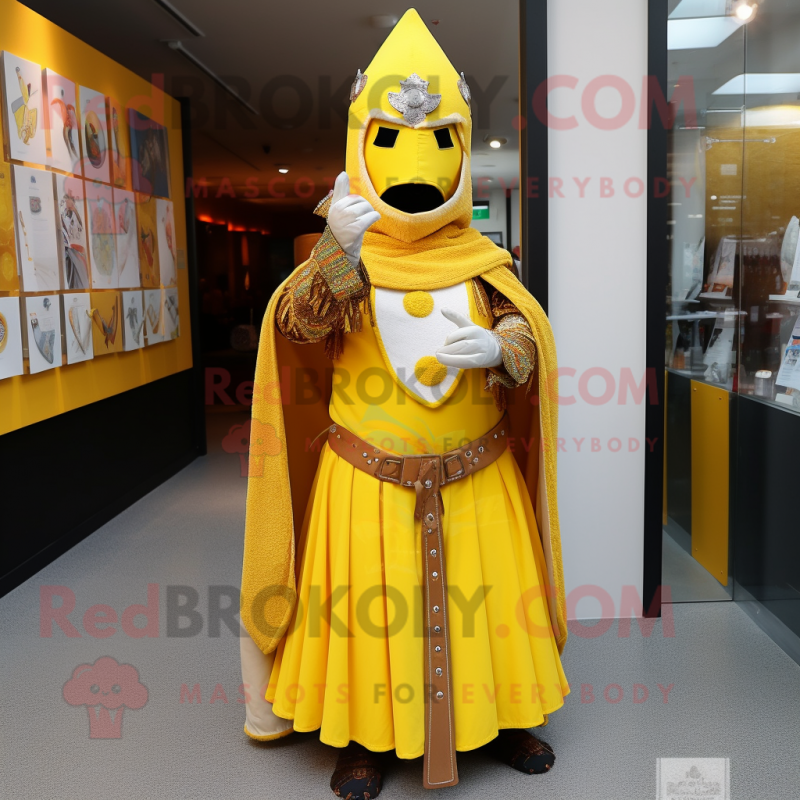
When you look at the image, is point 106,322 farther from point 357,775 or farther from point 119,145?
point 357,775

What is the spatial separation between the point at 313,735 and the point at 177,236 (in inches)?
158

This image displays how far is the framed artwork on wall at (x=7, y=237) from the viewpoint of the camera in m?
2.96

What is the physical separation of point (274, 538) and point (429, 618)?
402 mm

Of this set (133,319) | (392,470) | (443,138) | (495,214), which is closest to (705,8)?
(443,138)

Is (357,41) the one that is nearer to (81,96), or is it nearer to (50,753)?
(81,96)

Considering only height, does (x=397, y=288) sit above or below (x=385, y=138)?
below

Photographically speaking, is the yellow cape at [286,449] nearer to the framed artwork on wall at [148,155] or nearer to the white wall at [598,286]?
the white wall at [598,286]

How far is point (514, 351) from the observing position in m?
1.67

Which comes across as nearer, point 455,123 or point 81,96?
point 455,123

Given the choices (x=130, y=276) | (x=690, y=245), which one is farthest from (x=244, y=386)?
(x=690, y=245)

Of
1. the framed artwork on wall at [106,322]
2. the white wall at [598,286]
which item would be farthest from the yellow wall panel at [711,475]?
the framed artwork on wall at [106,322]

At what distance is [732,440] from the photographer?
109 inches

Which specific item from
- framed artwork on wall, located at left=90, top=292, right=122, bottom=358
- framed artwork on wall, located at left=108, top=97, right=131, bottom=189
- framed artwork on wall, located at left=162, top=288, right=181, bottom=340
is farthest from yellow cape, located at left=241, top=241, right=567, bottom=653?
framed artwork on wall, located at left=162, top=288, right=181, bottom=340

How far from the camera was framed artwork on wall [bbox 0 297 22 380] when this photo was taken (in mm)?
2938
